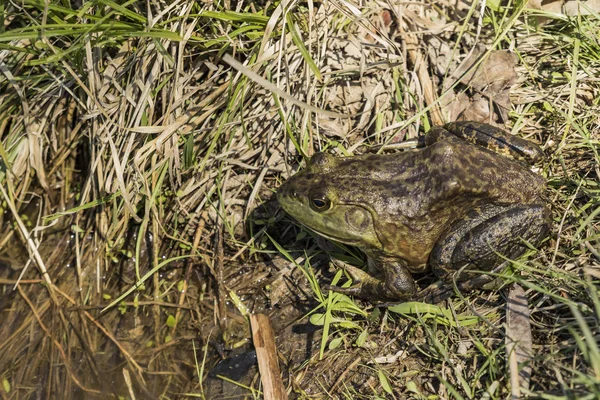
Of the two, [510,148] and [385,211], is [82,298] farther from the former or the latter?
[510,148]

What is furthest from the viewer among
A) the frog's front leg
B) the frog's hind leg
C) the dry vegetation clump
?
the dry vegetation clump

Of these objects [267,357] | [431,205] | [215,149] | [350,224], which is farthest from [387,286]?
[215,149]

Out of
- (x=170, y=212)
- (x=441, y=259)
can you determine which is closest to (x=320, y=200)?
(x=441, y=259)

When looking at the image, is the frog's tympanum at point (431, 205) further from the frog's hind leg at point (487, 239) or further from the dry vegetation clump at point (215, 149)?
the dry vegetation clump at point (215, 149)

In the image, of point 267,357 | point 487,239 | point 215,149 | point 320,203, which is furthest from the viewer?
point 215,149

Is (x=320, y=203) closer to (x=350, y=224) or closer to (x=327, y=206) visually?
(x=327, y=206)

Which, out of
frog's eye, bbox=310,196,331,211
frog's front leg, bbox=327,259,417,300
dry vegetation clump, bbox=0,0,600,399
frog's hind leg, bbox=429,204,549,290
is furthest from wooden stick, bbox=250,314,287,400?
frog's hind leg, bbox=429,204,549,290

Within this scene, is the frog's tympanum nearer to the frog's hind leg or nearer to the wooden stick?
the frog's hind leg
